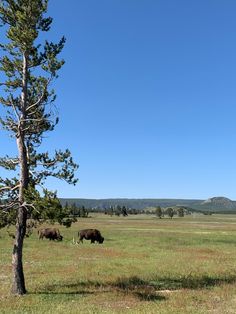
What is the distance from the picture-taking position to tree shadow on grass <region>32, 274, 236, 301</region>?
70.2 ft

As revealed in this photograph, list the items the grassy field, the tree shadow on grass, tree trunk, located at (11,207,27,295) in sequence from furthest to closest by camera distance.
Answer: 1. the tree shadow on grass
2. tree trunk, located at (11,207,27,295)
3. the grassy field

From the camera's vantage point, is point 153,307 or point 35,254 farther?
point 35,254

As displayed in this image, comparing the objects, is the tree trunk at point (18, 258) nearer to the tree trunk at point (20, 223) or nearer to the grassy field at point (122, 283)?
the tree trunk at point (20, 223)

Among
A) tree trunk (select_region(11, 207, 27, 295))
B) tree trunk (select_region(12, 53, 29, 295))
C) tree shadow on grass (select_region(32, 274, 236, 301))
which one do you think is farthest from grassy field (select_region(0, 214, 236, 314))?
tree trunk (select_region(12, 53, 29, 295))

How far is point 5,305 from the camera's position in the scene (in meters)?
18.2

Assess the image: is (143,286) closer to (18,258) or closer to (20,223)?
(18,258)

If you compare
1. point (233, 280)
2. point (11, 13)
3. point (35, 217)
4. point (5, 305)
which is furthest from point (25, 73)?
point (233, 280)

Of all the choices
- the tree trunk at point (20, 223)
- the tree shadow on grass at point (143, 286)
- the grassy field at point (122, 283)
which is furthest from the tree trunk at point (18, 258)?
the tree shadow on grass at point (143, 286)

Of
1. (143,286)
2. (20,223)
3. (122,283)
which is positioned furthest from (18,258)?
(143,286)

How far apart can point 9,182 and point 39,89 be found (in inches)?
174

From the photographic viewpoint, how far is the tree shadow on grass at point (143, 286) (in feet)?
70.2

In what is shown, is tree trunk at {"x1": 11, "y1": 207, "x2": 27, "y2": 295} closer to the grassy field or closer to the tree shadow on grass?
the grassy field

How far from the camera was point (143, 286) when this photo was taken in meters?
23.4

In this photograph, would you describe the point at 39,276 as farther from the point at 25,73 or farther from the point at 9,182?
the point at 25,73
